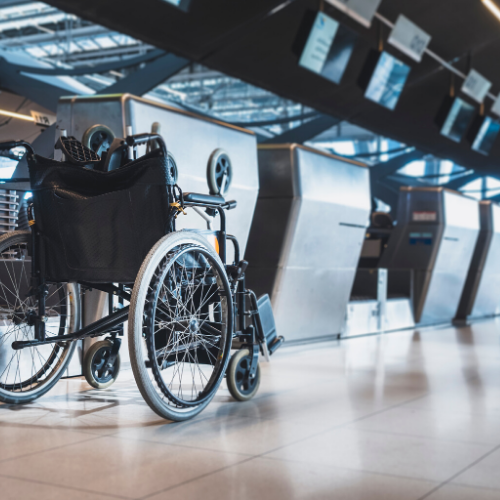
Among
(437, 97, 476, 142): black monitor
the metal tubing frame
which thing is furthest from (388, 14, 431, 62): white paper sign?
the metal tubing frame

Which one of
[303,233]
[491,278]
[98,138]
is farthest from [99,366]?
[491,278]

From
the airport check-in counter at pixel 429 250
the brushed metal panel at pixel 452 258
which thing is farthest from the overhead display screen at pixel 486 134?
the airport check-in counter at pixel 429 250

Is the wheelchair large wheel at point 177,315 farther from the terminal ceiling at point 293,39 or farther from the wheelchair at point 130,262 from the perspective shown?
the terminal ceiling at point 293,39

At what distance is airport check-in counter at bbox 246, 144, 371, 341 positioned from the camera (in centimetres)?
479

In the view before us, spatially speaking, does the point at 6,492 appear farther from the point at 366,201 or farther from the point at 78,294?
the point at 366,201

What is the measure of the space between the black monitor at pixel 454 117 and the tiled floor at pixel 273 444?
6.58 metres

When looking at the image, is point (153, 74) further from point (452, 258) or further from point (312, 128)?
point (452, 258)

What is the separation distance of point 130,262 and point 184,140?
4.89ft

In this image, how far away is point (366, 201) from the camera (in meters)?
5.61

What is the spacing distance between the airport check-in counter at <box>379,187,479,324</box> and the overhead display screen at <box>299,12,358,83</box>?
177 cm

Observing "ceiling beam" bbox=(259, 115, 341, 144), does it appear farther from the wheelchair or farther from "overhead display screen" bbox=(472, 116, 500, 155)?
the wheelchair

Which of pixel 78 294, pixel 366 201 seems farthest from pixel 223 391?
pixel 366 201

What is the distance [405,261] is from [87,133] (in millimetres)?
5360

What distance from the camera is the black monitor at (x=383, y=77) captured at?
24.5 feet
